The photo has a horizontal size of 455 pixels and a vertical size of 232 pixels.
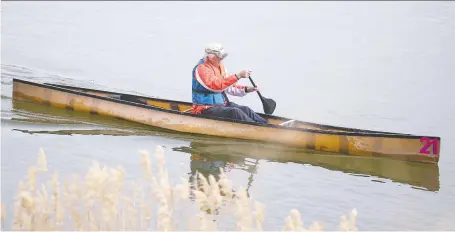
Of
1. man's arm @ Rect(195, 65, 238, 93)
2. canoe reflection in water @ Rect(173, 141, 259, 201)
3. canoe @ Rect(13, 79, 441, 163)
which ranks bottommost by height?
canoe reflection in water @ Rect(173, 141, 259, 201)

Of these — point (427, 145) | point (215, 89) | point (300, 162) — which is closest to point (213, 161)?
point (300, 162)

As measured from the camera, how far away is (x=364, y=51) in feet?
65.1

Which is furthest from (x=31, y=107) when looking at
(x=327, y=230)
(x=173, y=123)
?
(x=327, y=230)

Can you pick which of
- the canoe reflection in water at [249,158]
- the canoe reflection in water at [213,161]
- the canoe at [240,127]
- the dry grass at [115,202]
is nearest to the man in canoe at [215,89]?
the canoe at [240,127]

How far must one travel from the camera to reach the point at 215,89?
12.5m

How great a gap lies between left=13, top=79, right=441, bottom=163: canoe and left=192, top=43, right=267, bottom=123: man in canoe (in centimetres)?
20

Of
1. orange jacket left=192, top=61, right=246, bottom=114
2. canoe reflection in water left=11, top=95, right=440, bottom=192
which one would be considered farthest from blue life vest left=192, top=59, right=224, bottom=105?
canoe reflection in water left=11, top=95, right=440, bottom=192

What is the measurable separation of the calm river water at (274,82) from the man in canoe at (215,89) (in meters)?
0.44

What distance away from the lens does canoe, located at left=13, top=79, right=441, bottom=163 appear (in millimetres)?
11805

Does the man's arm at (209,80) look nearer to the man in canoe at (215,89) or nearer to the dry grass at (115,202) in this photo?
the man in canoe at (215,89)

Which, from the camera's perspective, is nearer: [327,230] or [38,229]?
[38,229]

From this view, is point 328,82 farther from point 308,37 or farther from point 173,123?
point 173,123

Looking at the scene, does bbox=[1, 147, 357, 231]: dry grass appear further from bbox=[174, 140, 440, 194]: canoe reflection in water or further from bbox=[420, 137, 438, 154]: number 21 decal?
bbox=[420, 137, 438, 154]: number 21 decal

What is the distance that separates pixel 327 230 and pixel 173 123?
170 inches
